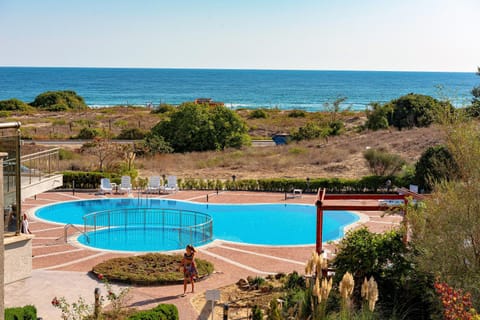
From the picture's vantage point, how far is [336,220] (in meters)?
23.7

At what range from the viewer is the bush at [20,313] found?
393 inches

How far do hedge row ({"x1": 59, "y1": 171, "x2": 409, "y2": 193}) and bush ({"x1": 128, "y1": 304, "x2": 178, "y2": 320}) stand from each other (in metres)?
16.1

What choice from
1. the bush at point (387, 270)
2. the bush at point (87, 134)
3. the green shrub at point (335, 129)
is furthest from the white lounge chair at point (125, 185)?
the bush at point (87, 134)

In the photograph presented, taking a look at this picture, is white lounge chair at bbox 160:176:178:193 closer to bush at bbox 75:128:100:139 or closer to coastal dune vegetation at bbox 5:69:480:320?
coastal dune vegetation at bbox 5:69:480:320

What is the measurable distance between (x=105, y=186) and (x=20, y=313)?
16.0m

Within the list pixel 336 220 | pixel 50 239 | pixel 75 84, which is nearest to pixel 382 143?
pixel 336 220

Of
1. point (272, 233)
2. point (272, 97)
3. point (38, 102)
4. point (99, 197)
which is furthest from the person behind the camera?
point (272, 97)

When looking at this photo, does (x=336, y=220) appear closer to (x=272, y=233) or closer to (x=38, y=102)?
(x=272, y=233)

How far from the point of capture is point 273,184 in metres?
27.4

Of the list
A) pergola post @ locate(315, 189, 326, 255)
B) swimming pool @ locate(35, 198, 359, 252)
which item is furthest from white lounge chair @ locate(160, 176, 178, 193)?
pergola post @ locate(315, 189, 326, 255)

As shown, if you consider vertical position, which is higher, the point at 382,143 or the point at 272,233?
the point at 382,143

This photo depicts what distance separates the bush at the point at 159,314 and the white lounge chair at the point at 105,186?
50.7 ft

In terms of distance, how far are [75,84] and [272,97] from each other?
202ft

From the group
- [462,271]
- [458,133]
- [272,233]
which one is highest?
[458,133]
